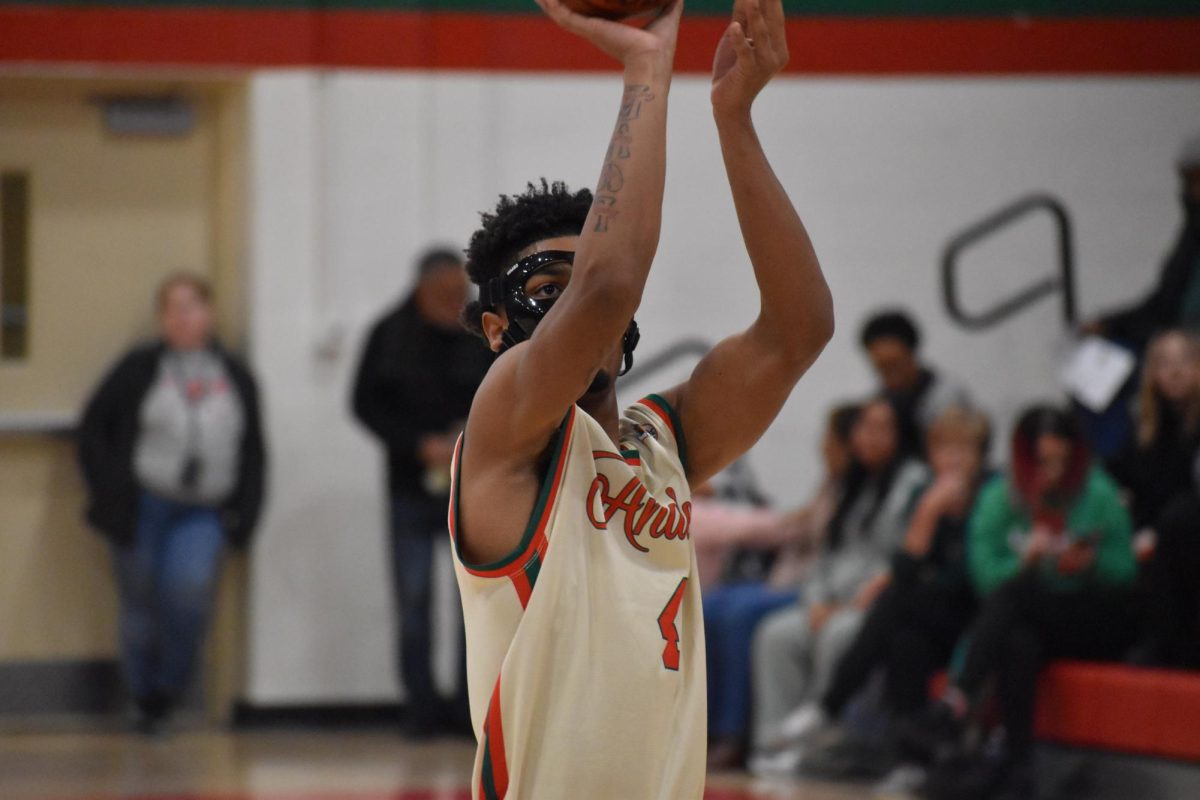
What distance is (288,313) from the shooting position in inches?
333

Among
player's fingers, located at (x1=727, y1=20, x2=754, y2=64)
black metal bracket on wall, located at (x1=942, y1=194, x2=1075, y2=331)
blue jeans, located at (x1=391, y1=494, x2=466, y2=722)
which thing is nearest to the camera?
player's fingers, located at (x1=727, y1=20, x2=754, y2=64)

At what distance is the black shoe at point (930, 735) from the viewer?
5805mm

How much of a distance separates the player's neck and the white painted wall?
20.1 feet

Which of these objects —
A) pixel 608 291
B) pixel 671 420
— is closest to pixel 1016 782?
pixel 671 420

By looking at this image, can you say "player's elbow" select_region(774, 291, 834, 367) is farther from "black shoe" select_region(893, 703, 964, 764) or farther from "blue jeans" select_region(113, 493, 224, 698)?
"blue jeans" select_region(113, 493, 224, 698)

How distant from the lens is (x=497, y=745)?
2102 mm

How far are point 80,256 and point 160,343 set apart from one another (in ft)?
2.26

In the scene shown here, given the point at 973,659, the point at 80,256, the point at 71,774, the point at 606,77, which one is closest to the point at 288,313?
the point at 80,256

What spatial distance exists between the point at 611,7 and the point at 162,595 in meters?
6.55

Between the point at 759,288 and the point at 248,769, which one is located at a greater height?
the point at 759,288

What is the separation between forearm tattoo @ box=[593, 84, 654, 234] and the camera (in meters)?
2.01

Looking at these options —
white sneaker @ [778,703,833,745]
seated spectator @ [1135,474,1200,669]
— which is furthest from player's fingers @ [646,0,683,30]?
white sneaker @ [778,703,833,745]

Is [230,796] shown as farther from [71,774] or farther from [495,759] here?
[495,759]

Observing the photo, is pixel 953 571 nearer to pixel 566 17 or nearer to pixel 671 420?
pixel 671 420
